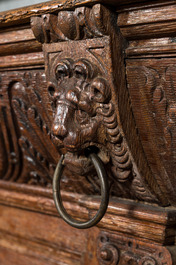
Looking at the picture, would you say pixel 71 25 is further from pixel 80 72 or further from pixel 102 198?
pixel 102 198

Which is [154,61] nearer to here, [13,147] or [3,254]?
[13,147]

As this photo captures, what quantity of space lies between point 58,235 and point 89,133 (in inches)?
18.9

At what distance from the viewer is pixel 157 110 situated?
0.75 m

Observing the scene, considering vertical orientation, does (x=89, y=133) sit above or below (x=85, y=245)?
above

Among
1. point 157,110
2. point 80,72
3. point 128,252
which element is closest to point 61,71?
point 80,72

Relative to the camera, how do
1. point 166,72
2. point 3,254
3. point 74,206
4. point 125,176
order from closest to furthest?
point 166,72 → point 125,176 → point 74,206 → point 3,254

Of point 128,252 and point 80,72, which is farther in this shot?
point 128,252

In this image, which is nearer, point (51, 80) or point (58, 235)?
point (51, 80)

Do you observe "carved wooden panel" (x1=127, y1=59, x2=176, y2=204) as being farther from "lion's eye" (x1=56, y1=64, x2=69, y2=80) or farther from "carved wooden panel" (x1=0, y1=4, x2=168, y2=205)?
"lion's eye" (x1=56, y1=64, x2=69, y2=80)

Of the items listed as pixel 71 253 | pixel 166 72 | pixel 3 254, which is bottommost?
pixel 3 254

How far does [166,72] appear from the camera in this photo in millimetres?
710

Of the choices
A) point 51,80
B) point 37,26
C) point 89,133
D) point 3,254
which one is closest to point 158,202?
point 89,133

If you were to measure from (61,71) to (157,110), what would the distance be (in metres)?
Answer: 0.20

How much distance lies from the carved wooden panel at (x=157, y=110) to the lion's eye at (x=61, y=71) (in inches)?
4.7
